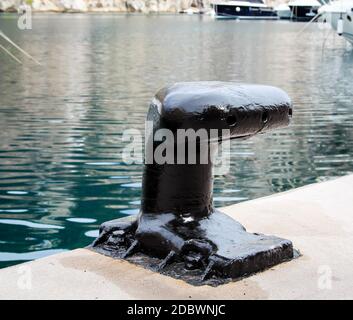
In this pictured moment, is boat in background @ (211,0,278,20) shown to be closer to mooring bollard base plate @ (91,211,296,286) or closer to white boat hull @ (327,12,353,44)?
white boat hull @ (327,12,353,44)

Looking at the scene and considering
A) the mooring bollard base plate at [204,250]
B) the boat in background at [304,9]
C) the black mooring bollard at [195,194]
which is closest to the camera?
the mooring bollard base plate at [204,250]

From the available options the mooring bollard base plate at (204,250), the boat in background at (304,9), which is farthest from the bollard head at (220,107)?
the boat in background at (304,9)

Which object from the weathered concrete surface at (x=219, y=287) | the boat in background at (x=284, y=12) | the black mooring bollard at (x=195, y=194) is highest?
the black mooring bollard at (x=195, y=194)

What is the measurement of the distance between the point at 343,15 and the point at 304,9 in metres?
64.5

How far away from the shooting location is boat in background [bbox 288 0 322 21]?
98.7m

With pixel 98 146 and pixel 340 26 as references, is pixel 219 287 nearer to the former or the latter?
pixel 98 146

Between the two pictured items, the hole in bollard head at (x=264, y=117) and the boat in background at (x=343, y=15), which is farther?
the boat in background at (x=343, y=15)

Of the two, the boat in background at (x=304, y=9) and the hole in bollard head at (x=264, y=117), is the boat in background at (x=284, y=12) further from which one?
the hole in bollard head at (x=264, y=117)

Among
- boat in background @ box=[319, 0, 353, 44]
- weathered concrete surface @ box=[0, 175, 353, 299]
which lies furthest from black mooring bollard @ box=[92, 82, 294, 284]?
boat in background @ box=[319, 0, 353, 44]

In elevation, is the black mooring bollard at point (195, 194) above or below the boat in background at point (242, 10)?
above

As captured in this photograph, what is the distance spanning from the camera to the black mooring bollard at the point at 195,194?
4.27m

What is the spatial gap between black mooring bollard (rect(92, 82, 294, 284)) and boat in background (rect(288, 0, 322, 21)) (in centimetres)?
9603

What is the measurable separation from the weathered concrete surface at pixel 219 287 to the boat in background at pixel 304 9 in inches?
3765
